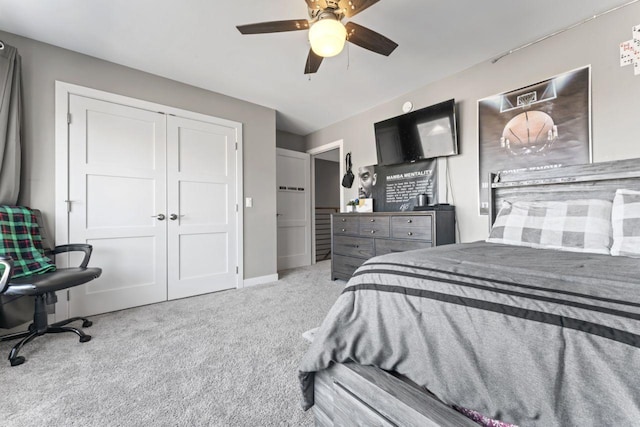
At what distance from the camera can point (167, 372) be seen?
1.55m

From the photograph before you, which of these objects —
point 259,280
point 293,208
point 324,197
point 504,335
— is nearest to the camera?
point 504,335

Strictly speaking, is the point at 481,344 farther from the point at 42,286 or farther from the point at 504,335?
the point at 42,286

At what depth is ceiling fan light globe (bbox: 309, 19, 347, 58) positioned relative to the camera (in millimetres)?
1511

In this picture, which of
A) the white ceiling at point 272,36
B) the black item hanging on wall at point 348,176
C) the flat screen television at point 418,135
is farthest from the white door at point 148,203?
the flat screen television at point 418,135

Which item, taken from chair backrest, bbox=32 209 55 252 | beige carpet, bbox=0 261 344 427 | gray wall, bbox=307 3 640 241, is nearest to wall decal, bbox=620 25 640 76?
gray wall, bbox=307 3 640 241

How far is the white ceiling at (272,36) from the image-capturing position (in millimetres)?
1914

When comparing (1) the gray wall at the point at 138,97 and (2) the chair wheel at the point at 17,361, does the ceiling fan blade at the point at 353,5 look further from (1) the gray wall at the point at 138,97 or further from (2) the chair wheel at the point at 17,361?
(2) the chair wheel at the point at 17,361

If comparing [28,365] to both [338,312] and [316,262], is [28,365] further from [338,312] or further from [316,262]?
[316,262]

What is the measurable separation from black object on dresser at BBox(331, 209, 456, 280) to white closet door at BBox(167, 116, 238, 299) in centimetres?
138

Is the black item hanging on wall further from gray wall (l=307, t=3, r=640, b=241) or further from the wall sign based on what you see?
gray wall (l=307, t=3, r=640, b=241)

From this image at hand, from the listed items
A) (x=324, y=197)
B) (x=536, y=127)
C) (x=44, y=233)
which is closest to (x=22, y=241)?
(x=44, y=233)

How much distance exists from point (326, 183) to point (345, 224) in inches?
110

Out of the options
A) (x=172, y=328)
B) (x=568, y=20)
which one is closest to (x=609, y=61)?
(x=568, y=20)

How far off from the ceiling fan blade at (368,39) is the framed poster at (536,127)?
1378 millimetres
